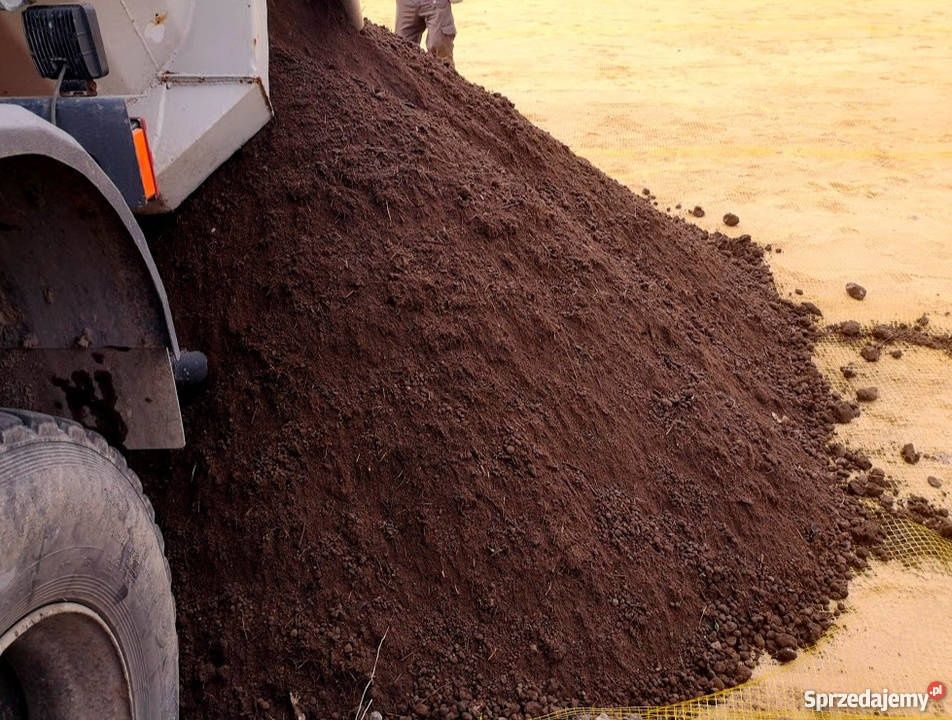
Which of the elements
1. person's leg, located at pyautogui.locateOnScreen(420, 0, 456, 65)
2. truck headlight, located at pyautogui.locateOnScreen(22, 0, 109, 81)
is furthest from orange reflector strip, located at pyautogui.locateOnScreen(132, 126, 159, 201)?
person's leg, located at pyautogui.locateOnScreen(420, 0, 456, 65)

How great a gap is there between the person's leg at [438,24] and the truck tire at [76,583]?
530 cm

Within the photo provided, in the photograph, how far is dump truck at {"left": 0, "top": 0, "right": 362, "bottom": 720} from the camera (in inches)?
59.2

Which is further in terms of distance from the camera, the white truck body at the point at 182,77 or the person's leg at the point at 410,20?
the person's leg at the point at 410,20

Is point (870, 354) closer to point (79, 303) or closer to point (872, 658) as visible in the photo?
point (872, 658)

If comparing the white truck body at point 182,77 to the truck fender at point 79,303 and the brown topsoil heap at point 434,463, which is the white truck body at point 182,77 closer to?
the brown topsoil heap at point 434,463

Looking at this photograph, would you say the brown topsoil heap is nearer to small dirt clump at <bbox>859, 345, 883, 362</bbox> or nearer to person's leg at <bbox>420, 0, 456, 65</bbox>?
small dirt clump at <bbox>859, 345, 883, 362</bbox>

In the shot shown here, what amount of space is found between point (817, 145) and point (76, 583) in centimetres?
636

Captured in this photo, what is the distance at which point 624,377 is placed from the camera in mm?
3039

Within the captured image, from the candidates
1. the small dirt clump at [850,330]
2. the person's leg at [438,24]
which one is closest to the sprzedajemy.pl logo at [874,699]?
the small dirt clump at [850,330]

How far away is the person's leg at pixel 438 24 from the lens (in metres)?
6.45

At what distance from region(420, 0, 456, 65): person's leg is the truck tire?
5.30 metres

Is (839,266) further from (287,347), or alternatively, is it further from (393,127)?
(287,347)

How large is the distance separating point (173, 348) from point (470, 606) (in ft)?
3.63

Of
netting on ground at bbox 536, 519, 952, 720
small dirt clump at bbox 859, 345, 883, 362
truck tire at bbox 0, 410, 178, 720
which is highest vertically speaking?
truck tire at bbox 0, 410, 178, 720
